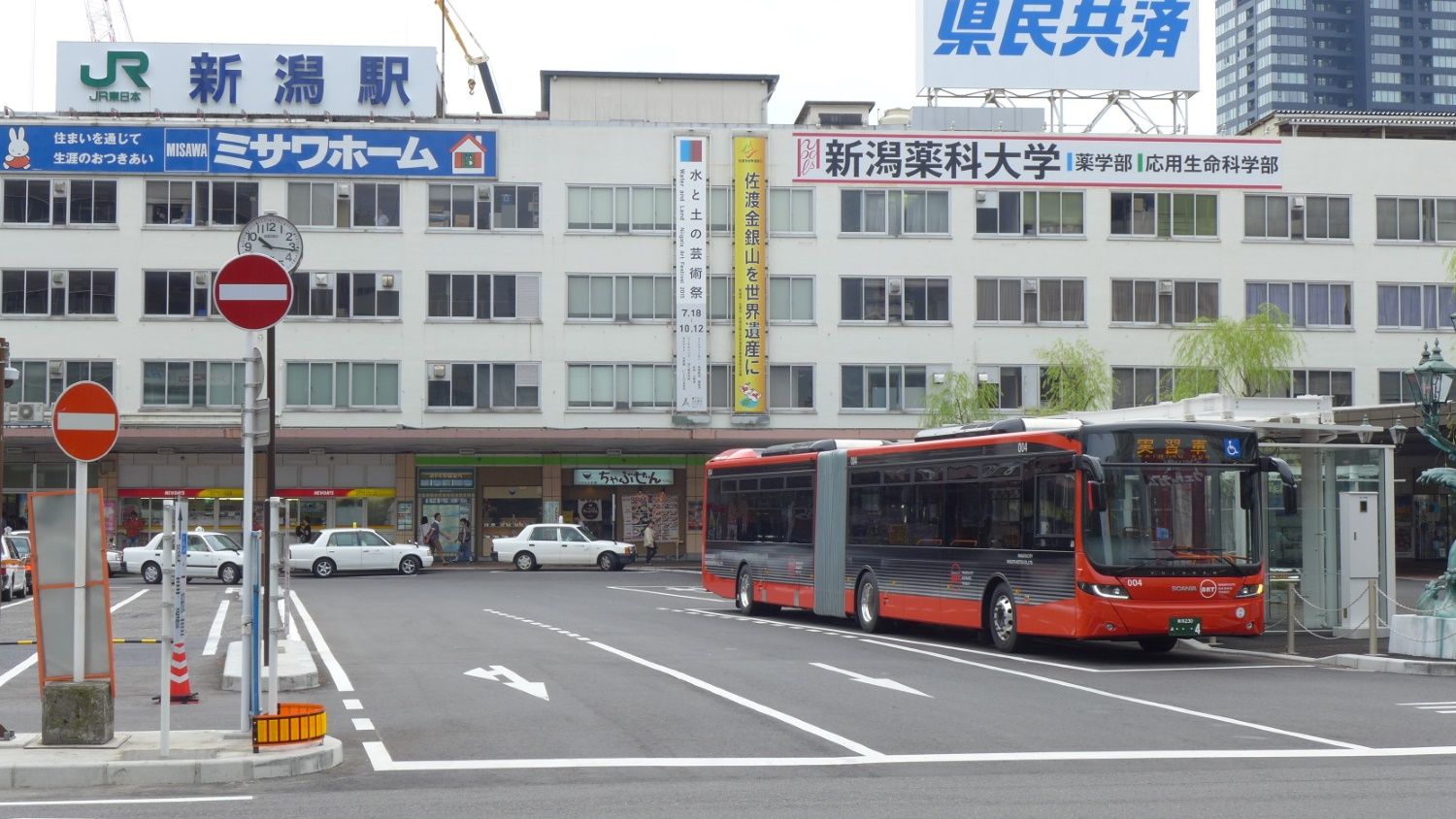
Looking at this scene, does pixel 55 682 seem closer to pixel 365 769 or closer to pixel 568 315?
pixel 365 769

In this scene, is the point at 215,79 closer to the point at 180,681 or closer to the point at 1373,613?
the point at 180,681

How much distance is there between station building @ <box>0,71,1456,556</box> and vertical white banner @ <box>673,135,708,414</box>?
180 mm

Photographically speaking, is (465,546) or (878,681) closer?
(878,681)

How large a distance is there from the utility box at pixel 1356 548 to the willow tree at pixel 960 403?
26.5 meters

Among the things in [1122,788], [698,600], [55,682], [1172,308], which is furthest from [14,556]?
[1172,308]

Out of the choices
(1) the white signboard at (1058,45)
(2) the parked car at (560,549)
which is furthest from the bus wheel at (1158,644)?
(1) the white signboard at (1058,45)

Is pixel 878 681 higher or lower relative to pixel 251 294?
lower

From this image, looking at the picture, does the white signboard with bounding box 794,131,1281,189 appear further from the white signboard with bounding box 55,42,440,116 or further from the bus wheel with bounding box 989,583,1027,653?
the bus wheel with bounding box 989,583,1027,653

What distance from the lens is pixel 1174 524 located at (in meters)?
19.9

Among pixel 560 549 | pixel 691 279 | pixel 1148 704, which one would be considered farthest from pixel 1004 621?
pixel 691 279

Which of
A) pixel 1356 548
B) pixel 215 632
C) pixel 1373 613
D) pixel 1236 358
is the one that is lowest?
pixel 215 632

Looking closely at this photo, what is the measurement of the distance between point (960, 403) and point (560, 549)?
44.1ft

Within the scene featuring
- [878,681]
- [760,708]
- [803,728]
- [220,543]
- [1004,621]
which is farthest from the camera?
[220,543]

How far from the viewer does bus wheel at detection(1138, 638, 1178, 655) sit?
21.7 metres
